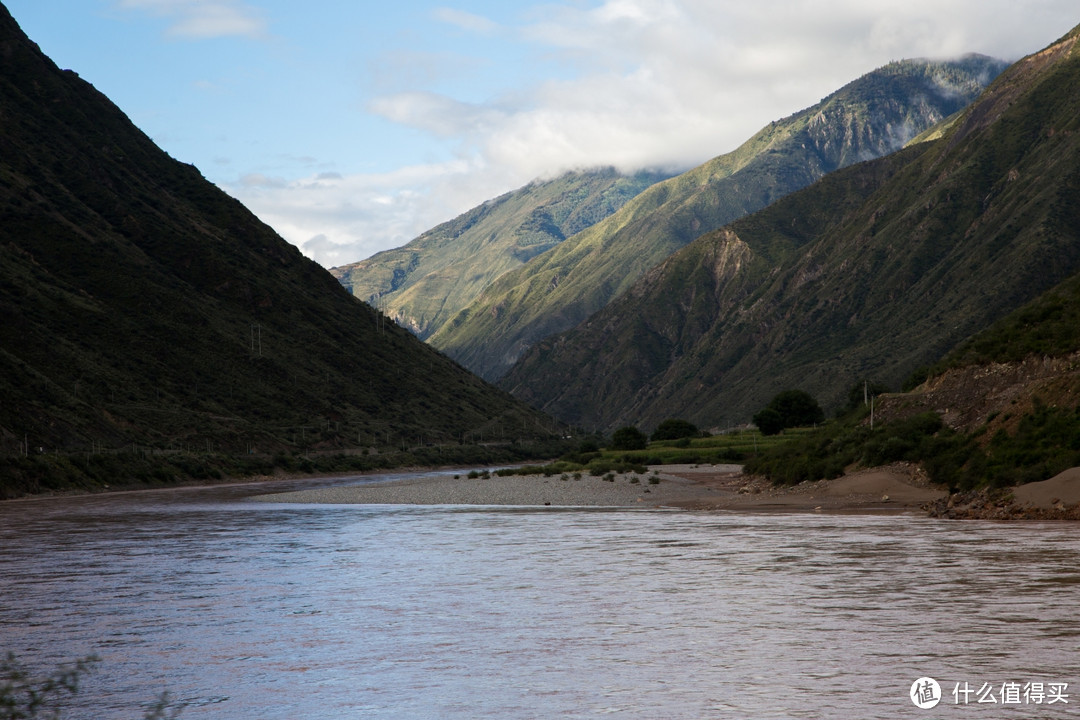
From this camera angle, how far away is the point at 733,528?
3953cm

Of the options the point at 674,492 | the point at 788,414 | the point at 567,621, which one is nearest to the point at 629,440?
the point at 788,414

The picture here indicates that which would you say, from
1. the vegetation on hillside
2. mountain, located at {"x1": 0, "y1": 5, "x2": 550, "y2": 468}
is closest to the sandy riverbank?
the vegetation on hillside

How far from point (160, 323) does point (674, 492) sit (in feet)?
280

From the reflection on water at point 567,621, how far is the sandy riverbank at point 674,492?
9076 millimetres

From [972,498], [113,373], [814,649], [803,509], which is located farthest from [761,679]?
[113,373]

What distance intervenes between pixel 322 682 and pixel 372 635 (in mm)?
3858

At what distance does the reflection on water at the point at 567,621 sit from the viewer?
47.9 ft

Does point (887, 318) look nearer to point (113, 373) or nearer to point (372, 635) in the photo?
point (113, 373)

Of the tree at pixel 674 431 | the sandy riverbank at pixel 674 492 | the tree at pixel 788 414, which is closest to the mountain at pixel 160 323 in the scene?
the sandy riverbank at pixel 674 492

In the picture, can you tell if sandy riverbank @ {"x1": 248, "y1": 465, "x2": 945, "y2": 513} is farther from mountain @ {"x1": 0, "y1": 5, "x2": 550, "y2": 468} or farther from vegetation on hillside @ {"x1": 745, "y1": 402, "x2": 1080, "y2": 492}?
mountain @ {"x1": 0, "y1": 5, "x2": 550, "y2": 468}

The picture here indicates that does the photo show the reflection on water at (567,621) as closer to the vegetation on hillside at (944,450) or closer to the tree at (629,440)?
the vegetation on hillside at (944,450)

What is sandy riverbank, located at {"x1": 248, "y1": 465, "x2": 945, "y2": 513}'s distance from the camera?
47.9m

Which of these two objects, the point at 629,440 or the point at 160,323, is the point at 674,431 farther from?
the point at 160,323

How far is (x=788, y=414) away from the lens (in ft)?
338
